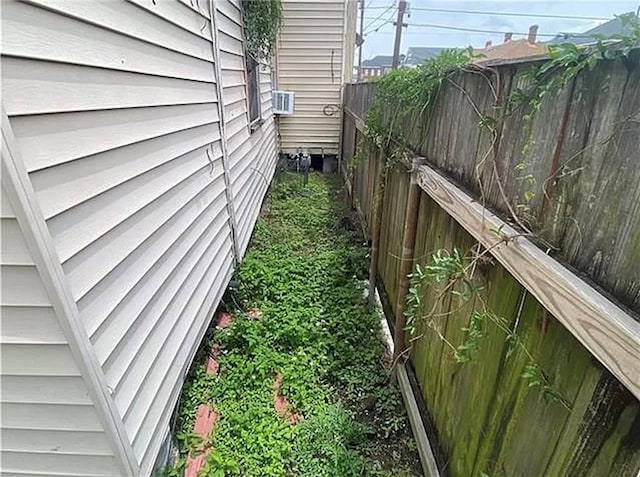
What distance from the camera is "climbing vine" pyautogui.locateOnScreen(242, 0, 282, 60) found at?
4199 millimetres

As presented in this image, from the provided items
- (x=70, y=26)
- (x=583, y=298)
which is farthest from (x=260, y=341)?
(x=583, y=298)

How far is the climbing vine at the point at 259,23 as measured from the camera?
165 inches

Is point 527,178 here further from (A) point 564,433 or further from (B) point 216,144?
(B) point 216,144

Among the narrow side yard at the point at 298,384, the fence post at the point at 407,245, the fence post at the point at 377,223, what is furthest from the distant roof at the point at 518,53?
the narrow side yard at the point at 298,384

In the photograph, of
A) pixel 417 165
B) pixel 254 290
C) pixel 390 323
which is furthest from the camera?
pixel 254 290

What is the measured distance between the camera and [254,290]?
3422mm

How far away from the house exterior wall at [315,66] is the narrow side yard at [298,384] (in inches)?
185

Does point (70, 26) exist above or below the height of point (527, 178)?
above

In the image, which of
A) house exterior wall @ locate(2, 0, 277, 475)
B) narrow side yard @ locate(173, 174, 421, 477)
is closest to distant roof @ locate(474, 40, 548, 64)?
house exterior wall @ locate(2, 0, 277, 475)

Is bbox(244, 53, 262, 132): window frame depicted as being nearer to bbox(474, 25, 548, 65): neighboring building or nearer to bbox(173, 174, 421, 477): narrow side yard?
bbox(173, 174, 421, 477): narrow side yard

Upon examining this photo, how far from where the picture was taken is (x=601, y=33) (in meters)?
0.74

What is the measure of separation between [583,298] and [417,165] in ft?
4.23

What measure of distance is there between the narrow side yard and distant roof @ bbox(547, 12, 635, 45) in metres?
1.95

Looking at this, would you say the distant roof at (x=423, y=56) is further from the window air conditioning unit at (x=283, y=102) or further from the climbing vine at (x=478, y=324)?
the window air conditioning unit at (x=283, y=102)
